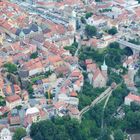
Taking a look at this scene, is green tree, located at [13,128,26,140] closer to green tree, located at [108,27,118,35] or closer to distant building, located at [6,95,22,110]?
distant building, located at [6,95,22,110]

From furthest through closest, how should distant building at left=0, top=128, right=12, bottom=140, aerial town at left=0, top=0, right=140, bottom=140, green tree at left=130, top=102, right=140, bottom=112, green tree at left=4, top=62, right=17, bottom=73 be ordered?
green tree at left=4, top=62, right=17, bottom=73, green tree at left=130, top=102, right=140, bottom=112, aerial town at left=0, top=0, right=140, bottom=140, distant building at left=0, top=128, right=12, bottom=140

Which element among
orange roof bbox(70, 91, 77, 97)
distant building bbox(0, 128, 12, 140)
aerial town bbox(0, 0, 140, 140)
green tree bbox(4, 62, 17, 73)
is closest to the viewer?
distant building bbox(0, 128, 12, 140)

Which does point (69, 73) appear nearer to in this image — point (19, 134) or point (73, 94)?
point (73, 94)

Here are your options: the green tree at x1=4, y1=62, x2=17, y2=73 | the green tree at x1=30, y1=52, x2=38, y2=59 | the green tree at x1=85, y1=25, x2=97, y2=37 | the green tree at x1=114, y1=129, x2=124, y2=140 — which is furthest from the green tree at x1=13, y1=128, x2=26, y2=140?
the green tree at x1=85, y1=25, x2=97, y2=37

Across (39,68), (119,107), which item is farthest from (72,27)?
(119,107)

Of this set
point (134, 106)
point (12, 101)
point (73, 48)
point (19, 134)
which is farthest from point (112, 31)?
point (19, 134)

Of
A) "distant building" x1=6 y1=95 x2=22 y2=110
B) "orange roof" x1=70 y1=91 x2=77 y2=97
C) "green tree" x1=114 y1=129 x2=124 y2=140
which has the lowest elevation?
"green tree" x1=114 y1=129 x2=124 y2=140

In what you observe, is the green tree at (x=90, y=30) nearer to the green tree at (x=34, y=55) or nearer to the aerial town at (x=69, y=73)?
the aerial town at (x=69, y=73)

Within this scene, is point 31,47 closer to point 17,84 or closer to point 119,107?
point 17,84

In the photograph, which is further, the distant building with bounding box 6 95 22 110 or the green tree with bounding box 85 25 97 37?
the green tree with bounding box 85 25 97 37
